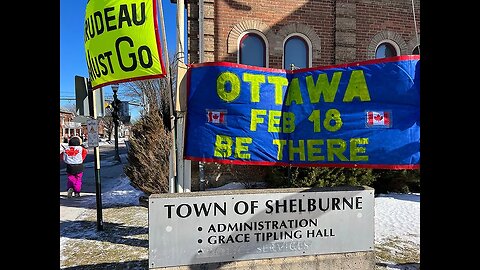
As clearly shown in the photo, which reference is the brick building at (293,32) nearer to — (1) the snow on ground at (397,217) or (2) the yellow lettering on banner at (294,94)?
(1) the snow on ground at (397,217)

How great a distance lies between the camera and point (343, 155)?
386cm

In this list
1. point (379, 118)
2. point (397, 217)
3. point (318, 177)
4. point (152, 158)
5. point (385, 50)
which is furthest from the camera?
point (385, 50)

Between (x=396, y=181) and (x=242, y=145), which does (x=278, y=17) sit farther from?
(x=396, y=181)

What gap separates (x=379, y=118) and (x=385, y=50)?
20.2 ft

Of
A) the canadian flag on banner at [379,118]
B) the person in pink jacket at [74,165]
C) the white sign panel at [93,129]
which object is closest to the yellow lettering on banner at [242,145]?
the canadian flag on banner at [379,118]

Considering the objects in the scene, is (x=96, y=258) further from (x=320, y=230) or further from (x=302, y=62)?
(x=302, y=62)

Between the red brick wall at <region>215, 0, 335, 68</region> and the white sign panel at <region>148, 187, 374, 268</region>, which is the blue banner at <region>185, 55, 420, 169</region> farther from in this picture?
the red brick wall at <region>215, 0, 335, 68</region>

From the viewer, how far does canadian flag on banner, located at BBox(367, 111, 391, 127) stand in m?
3.76

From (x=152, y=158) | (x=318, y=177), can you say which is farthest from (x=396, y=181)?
(x=152, y=158)

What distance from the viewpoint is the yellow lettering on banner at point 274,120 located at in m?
4.03

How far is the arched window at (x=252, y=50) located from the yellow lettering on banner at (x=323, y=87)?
13.7 ft

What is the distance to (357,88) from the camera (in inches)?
152

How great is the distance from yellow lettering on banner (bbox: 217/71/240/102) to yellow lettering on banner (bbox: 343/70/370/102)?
1.52m

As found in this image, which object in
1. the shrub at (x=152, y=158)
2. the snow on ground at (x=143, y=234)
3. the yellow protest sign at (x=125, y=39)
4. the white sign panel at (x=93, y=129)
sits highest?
the yellow protest sign at (x=125, y=39)
